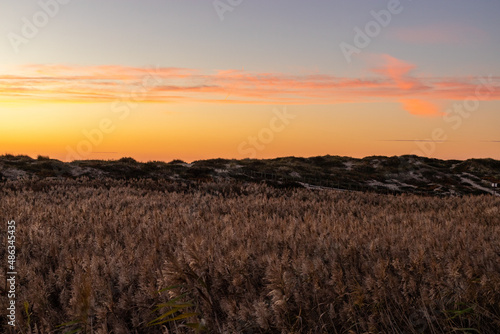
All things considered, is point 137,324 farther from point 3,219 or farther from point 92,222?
point 3,219

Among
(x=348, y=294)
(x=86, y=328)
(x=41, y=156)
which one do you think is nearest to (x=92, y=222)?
(x=86, y=328)

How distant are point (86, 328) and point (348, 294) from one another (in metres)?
2.36

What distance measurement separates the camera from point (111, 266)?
508 centimetres

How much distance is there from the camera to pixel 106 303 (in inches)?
170

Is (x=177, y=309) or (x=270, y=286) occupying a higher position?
(x=270, y=286)

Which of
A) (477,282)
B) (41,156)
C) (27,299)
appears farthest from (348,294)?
(41,156)

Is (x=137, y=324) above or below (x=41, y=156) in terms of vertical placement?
below

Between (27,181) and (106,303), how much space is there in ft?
50.3

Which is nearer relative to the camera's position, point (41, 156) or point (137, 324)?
point (137, 324)

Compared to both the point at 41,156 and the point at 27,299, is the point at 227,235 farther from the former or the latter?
the point at 41,156

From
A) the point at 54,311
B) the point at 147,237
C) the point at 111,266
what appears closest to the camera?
the point at 54,311

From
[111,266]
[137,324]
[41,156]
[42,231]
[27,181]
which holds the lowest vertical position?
[137,324]

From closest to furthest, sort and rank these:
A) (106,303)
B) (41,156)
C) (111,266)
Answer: (106,303) → (111,266) → (41,156)

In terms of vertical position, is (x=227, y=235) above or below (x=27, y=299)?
above
